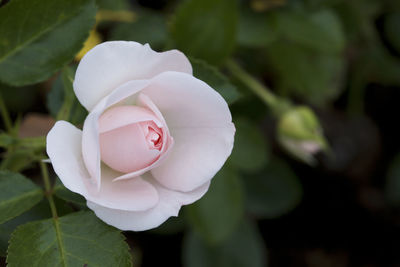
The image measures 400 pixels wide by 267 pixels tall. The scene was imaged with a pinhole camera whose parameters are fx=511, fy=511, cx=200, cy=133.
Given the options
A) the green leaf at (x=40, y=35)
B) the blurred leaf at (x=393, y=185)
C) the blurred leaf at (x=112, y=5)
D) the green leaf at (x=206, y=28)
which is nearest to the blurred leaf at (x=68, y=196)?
the green leaf at (x=40, y=35)

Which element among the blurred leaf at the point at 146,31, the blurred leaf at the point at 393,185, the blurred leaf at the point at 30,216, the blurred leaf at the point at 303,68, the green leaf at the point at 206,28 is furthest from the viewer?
the blurred leaf at the point at 393,185

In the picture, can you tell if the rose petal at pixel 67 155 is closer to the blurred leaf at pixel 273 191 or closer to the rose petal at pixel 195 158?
the rose petal at pixel 195 158

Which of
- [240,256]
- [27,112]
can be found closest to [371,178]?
[240,256]

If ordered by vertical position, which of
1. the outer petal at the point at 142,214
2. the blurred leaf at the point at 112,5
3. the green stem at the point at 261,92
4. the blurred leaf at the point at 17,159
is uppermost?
the outer petal at the point at 142,214

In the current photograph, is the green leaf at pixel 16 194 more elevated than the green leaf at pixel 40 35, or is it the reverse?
the green leaf at pixel 40 35

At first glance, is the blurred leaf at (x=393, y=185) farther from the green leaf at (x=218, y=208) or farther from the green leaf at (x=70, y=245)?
the green leaf at (x=70, y=245)

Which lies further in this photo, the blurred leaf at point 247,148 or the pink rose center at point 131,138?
the blurred leaf at point 247,148

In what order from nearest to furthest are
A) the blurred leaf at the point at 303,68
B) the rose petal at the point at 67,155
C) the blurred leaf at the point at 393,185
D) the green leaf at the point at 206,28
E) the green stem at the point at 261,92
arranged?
the rose petal at the point at 67,155
the green leaf at the point at 206,28
the green stem at the point at 261,92
the blurred leaf at the point at 303,68
the blurred leaf at the point at 393,185
